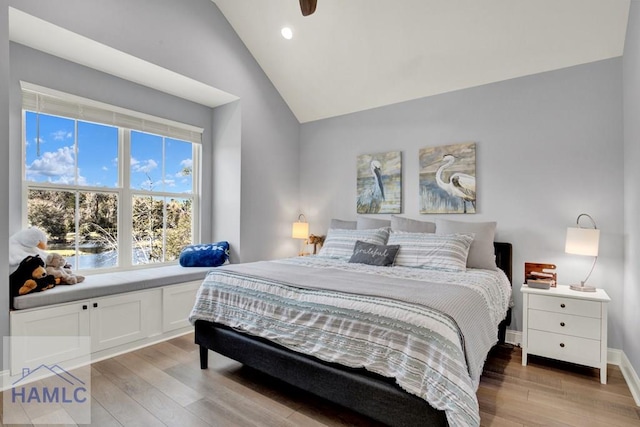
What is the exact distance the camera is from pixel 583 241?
2.55 meters

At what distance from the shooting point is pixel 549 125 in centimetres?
295

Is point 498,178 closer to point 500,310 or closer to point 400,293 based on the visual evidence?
point 500,310

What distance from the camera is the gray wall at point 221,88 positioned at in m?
2.52

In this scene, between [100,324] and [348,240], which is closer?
[100,324]

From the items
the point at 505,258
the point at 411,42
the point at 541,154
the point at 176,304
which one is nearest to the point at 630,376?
the point at 505,258

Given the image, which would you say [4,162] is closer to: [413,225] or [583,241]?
[413,225]

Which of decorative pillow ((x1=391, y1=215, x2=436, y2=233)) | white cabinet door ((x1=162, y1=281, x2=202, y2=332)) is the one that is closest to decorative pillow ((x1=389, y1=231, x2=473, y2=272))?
decorative pillow ((x1=391, y1=215, x2=436, y2=233))

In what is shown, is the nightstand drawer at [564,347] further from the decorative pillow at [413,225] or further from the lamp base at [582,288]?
the decorative pillow at [413,225]

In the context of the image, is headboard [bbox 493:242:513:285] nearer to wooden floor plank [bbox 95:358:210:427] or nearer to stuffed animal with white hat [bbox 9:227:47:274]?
wooden floor plank [bbox 95:358:210:427]

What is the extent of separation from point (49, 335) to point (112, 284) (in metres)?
0.52

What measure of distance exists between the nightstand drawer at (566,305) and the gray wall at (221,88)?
2938 mm

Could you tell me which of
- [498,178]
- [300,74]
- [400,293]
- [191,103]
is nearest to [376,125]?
[300,74]

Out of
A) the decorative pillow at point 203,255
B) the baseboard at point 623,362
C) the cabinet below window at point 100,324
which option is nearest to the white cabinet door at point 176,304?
the cabinet below window at point 100,324

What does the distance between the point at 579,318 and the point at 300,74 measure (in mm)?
3647
